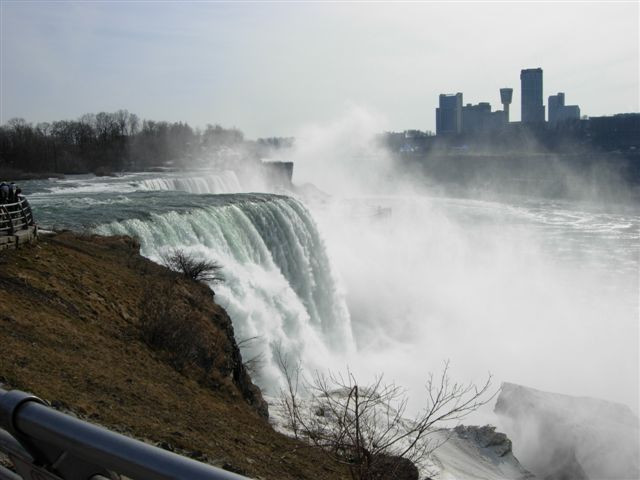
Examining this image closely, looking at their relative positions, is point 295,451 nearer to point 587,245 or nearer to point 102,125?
point 587,245

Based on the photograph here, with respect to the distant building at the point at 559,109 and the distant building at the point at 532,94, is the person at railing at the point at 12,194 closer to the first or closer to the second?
the distant building at the point at 532,94

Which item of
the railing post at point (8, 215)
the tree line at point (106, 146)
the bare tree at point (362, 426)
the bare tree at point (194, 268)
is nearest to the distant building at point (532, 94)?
the tree line at point (106, 146)

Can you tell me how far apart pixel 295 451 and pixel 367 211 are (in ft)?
117

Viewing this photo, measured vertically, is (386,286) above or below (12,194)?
below

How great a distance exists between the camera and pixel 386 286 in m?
29.1

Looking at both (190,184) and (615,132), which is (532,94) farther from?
(190,184)

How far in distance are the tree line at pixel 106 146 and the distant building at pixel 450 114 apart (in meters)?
121

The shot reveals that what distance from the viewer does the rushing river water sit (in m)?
15.9

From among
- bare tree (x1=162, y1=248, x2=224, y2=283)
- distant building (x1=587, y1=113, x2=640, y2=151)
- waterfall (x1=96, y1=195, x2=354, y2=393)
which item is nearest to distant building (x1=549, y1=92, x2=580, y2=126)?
distant building (x1=587, y1=113, x2=640, y2=151)

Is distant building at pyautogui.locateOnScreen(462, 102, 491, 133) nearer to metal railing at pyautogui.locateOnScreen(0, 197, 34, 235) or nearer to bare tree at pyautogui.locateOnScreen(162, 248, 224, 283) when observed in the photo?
bare tree at pyautogui.locateOnScreen(162, 248, 224, 283)

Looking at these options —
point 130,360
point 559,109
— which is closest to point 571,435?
point 130,360

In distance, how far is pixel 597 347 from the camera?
23297mm

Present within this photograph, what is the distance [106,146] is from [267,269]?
4539cm

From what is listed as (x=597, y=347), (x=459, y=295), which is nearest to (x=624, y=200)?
(x=459, y=295)
